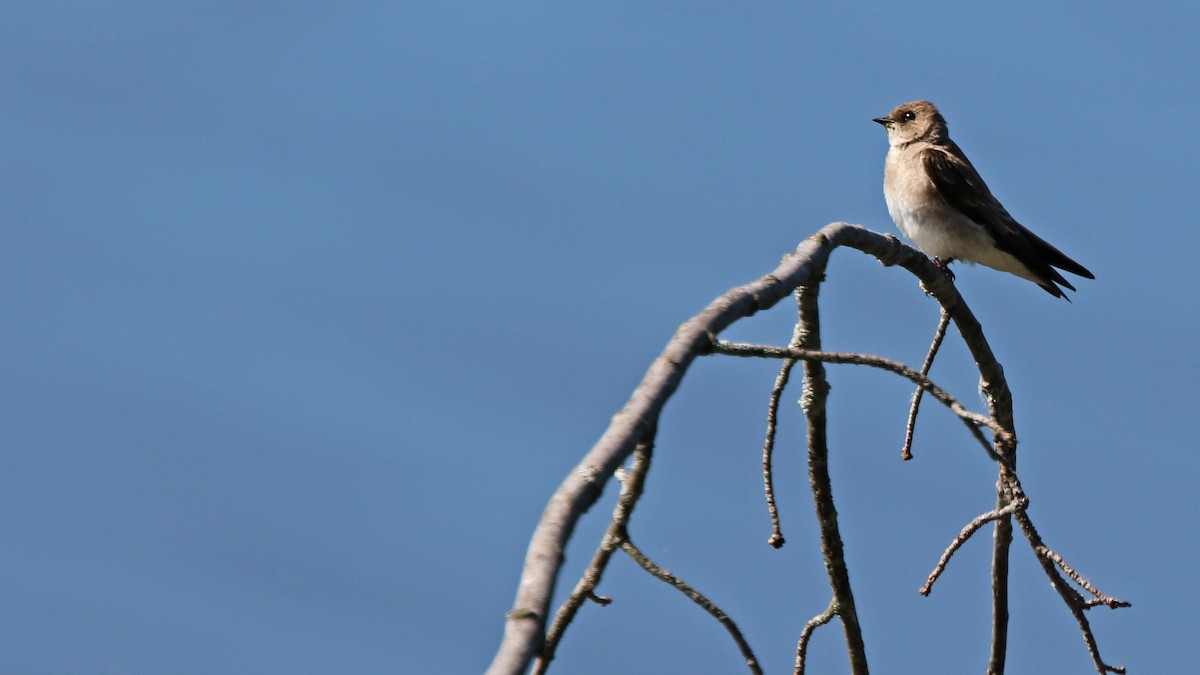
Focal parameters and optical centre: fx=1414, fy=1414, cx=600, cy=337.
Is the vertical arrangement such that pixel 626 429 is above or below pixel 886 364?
below

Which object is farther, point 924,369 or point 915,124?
point 915,124

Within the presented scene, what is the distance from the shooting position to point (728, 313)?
8.86 ft

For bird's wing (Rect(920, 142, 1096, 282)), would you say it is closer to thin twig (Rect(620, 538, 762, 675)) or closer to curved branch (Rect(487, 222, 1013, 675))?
curved branch (Rect(487, 222, 1013, 675))

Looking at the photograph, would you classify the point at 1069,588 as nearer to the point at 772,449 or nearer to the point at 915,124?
the point at 772,449

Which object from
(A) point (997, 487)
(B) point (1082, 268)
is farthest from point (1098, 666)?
(B) point (1082, 268)

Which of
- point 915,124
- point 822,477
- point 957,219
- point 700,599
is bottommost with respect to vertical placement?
point 700,599

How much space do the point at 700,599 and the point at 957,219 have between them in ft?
21.0

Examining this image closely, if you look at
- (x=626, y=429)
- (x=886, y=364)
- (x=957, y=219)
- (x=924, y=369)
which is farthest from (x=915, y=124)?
(x=626, y=429)

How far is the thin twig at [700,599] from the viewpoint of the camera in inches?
104

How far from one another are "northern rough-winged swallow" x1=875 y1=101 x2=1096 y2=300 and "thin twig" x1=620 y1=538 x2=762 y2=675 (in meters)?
5.82

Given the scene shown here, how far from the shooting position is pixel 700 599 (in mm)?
2688

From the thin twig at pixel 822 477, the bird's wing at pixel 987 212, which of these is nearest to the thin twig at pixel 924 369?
the thin twig at pixel 822 477

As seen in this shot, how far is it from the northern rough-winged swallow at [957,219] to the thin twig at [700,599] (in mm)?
5822

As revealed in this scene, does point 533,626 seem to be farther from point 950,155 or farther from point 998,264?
point 950,155
